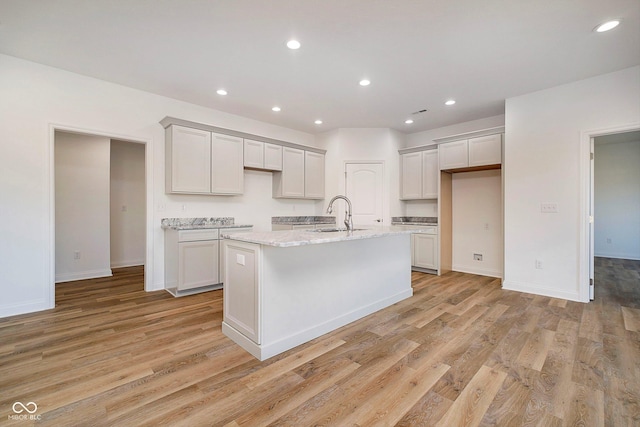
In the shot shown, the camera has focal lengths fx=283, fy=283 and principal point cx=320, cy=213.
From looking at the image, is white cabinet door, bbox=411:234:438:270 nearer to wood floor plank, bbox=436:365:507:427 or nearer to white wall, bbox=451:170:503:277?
white wall, bbox=451:170:503:277

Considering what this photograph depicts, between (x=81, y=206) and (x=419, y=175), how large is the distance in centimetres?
598

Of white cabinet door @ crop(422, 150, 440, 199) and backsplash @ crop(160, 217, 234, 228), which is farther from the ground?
white cabinet door @ crop(422, 150, 440, 199)

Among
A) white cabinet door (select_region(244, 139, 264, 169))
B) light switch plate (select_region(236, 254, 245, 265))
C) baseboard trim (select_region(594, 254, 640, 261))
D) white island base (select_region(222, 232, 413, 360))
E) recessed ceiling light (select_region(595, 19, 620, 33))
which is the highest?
recessed ceiling light (select_region(595, 19, 620, 33))

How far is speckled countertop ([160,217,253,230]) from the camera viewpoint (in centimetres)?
388

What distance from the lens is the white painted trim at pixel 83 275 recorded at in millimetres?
4501

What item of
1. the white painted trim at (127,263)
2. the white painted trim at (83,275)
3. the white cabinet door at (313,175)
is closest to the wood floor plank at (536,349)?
the white cabinet door at (313,175)

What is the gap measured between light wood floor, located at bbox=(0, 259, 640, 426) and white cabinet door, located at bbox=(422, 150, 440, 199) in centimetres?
245

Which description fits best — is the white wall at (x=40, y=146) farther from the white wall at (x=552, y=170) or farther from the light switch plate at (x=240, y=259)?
the white wall at (x=552, y=170)

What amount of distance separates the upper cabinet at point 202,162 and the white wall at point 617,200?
26.5 feet

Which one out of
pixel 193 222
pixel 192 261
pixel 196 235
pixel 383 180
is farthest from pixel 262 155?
pixel 383 180

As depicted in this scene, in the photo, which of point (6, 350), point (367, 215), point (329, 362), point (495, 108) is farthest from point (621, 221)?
point (6, 350)

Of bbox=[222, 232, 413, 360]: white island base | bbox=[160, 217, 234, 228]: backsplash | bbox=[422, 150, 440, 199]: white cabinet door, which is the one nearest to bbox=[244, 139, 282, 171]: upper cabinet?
bbox=[160, 217, 234, 228]: backsplash

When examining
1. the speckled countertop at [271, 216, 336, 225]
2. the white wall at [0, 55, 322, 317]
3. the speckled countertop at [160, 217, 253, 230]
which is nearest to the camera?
the white wall at [0, 55, 322, 317]

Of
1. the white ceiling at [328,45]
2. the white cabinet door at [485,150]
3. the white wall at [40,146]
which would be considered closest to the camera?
the white ceiling at [328,45]
